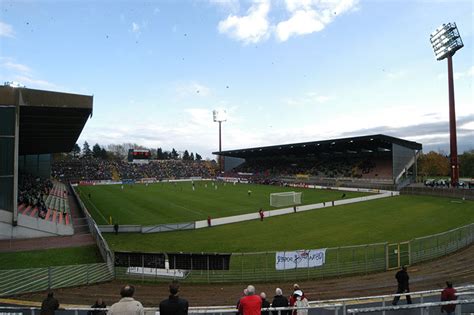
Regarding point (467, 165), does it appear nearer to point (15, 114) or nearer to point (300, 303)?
point (300, 303)

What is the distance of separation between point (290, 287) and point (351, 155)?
222 feet

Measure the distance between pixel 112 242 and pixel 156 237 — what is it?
3061mm

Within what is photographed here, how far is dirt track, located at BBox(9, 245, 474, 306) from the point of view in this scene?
12.4m

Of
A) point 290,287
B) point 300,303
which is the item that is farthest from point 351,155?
point 300,303

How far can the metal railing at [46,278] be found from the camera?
12844 mm

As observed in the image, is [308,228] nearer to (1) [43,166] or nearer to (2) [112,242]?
(2) [112,242]

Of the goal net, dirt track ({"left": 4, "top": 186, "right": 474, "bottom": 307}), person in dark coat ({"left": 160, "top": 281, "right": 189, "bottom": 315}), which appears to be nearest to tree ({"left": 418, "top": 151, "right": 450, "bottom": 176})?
the goal net

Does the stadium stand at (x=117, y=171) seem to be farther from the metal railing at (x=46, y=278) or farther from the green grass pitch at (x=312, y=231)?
the metal railing at (x=46, y=278)

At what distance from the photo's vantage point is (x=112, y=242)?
23062 mm

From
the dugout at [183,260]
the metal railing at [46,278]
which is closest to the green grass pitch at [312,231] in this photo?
the dugout at [183,260]

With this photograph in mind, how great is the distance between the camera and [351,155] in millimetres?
77000

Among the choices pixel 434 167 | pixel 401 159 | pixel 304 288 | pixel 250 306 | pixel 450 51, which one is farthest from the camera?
pixel 434 167

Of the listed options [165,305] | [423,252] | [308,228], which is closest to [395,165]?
[308,228]

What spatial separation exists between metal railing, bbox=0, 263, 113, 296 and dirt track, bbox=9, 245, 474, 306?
0.37m
